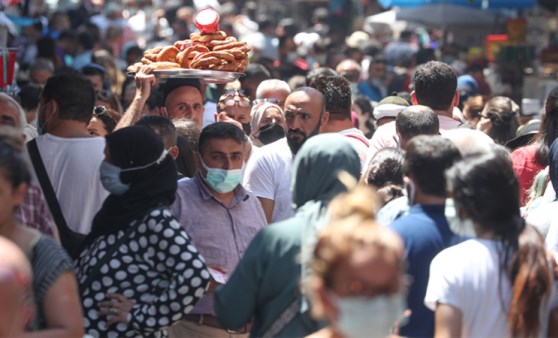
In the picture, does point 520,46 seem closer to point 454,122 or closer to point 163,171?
point 454,122

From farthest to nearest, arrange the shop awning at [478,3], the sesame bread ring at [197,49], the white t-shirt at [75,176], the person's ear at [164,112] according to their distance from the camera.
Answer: the shop awning at [478,3]
the person's ear at [164,112]
the sesame bread ring at [197,49]
the white t-shirt at [75,176]

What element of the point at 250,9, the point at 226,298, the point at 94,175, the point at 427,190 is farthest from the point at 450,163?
the point at 250,9

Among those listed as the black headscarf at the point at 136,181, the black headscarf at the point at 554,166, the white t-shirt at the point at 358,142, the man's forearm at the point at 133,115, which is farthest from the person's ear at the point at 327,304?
the white t-shirt at the point at 358,142

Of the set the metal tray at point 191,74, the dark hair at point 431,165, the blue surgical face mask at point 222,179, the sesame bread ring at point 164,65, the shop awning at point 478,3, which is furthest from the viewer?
the shop awning at point 478,3

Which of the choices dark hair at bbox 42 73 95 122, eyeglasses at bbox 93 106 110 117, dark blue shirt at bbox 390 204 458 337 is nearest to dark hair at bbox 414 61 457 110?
eyeglasses at bbox 93 106 110 117

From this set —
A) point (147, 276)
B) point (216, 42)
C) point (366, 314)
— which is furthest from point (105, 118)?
point (366, 314)

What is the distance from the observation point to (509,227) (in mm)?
4031

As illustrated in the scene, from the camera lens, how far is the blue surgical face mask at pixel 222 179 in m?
5.36

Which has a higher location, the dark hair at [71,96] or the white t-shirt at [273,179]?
the dark hair at [71,96]

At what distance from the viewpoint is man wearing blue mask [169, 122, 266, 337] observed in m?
5.23

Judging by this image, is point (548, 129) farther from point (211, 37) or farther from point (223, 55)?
point (211, 37)

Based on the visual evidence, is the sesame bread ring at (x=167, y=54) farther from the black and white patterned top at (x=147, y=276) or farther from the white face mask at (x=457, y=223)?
the white face mask at (x=457, y=223)

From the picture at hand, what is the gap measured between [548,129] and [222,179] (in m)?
2.47

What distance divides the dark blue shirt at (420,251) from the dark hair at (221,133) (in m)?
1.37
